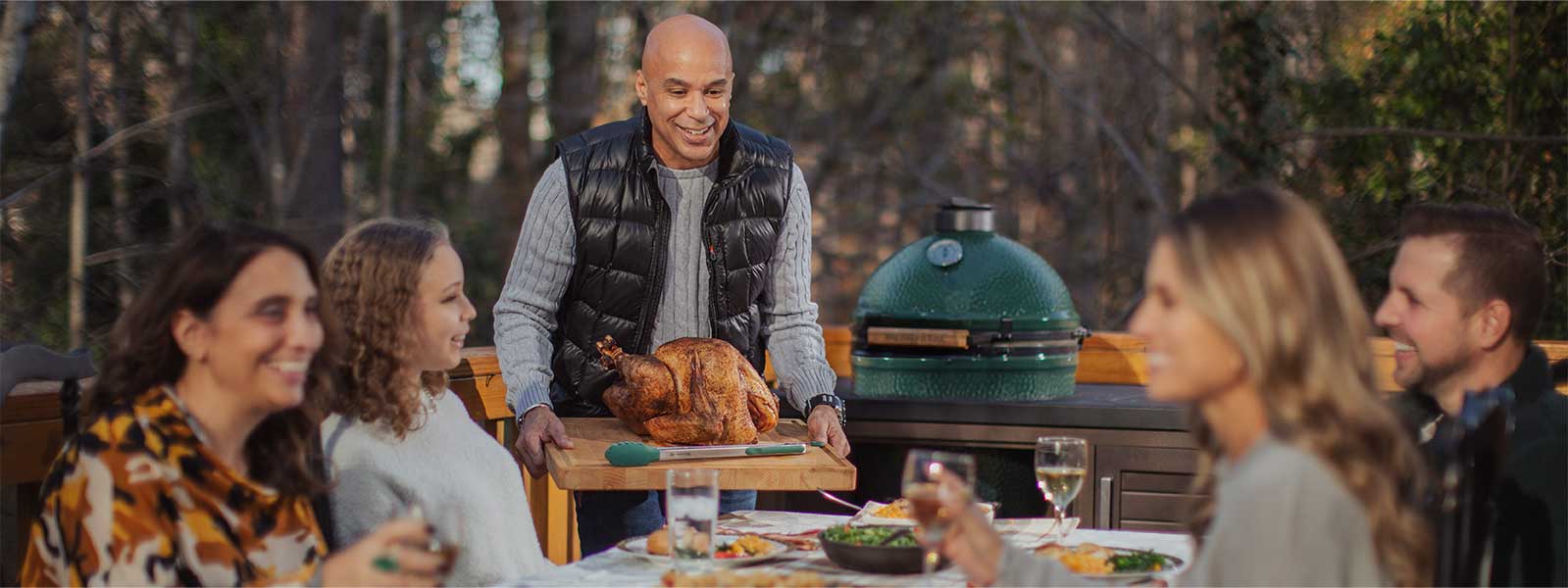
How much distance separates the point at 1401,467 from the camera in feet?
5.83

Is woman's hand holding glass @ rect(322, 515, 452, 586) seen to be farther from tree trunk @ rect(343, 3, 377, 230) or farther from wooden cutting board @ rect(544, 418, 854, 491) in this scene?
tree trunk @ rect(343, 3, 377, 230)

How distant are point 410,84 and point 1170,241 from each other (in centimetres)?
1138

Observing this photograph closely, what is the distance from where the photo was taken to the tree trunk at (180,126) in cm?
1002

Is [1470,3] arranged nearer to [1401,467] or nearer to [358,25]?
[1401,467]

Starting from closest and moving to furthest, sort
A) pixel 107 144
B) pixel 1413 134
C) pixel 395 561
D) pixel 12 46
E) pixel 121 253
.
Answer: pixel 395 561 → pixel 12 46 → pixel 1413 134 → pixel 107 144 → pixel 121 253

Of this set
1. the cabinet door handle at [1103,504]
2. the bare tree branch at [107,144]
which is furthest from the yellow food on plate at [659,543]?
the bare tree branch at [107,144]

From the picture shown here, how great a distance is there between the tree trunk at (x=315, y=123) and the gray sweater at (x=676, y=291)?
6800 mm

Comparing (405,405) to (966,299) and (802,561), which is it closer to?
(802,561)

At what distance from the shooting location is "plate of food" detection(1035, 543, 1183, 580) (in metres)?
2.47

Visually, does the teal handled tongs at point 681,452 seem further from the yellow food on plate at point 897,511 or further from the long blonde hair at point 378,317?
the long blonde hair at point 378,317

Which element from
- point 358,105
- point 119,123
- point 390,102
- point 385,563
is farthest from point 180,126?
point 385,563

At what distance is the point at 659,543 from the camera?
2.61 metres

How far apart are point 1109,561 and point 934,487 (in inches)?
25.2

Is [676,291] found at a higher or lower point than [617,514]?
higher
